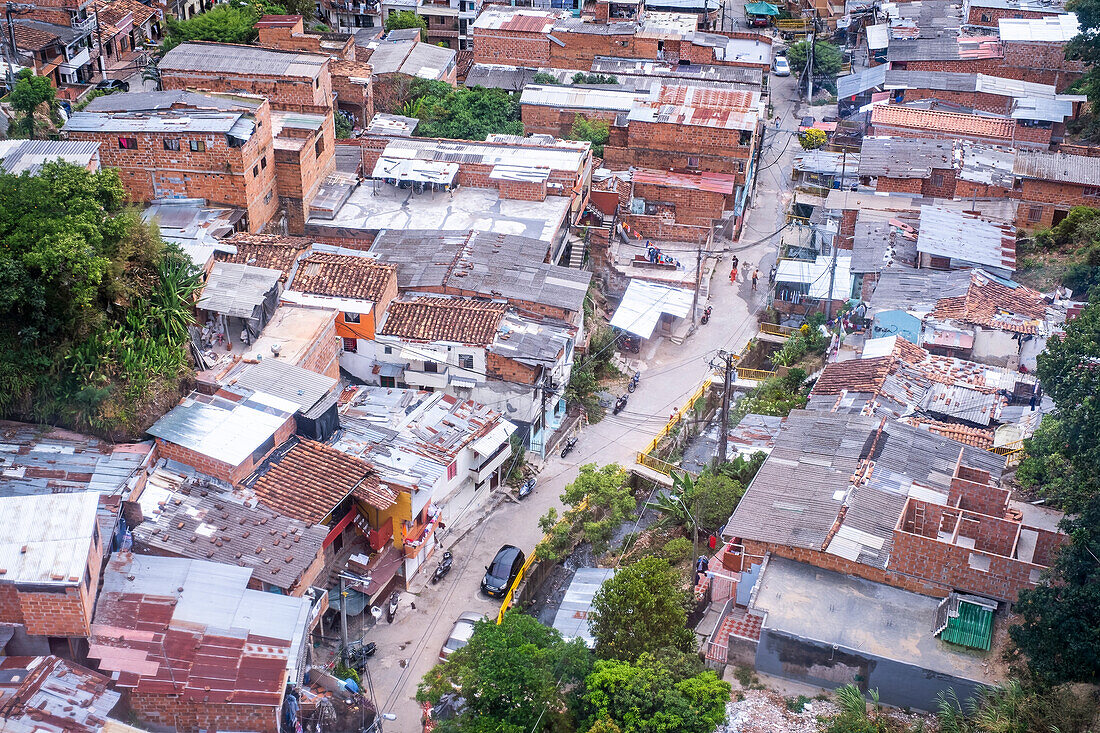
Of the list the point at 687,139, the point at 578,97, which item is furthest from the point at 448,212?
the point at 578,97

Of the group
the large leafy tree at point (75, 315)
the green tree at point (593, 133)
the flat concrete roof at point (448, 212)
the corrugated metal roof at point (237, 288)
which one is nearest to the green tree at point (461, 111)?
the green tree at point (593, 133)

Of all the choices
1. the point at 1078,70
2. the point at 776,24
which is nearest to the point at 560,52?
the point at 776,24

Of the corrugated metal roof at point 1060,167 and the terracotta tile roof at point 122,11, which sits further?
the terracotta tile roof at point 122,11

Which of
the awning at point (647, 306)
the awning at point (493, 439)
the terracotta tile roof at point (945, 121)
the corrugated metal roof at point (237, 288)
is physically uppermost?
the terracotta tile roof at point (945, 121)

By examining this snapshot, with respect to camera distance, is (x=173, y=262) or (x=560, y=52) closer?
(x=173, y=262)

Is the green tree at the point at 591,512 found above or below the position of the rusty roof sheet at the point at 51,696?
below

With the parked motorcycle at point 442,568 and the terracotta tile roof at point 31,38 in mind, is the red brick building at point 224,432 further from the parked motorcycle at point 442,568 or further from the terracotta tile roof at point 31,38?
the terracotta tile roof at point 31,38

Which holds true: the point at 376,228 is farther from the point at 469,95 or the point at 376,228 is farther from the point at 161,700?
the point at 161,700
